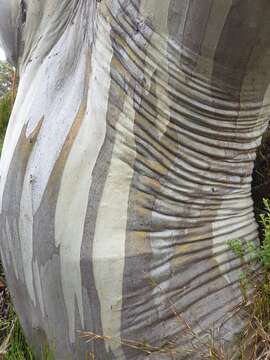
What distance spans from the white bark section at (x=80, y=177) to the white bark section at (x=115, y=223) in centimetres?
4

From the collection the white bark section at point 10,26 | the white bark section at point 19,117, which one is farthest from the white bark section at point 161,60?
the white bark section at point 10,26

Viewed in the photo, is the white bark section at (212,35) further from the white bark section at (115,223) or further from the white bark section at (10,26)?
the white bark section at (10,26)

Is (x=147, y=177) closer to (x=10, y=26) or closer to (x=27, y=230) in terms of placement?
(x=27, y=230)

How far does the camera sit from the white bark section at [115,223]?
4.16 feet

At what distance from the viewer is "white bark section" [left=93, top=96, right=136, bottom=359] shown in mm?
1267

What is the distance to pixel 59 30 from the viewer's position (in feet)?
5.11

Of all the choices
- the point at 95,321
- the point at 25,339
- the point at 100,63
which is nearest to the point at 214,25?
→ the point at 100,63

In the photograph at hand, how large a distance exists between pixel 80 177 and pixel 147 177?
141mm

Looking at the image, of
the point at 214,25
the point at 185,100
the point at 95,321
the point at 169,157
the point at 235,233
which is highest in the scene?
the point at 214,25

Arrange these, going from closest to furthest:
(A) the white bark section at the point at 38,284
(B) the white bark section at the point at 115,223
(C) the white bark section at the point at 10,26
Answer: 1. (B) the white bark section at the point at 115,223
2. (A) the white bark section at the point at 38,284
3. (C) the white bark section at the point at 10,26

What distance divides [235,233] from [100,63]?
47 cm

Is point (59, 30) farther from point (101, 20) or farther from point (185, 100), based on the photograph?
point (185, 100)

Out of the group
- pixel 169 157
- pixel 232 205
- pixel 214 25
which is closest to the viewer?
pixel 214 25

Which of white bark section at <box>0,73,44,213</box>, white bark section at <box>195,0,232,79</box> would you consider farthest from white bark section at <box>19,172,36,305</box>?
white bark section at <box>195,0,232,79</box>
